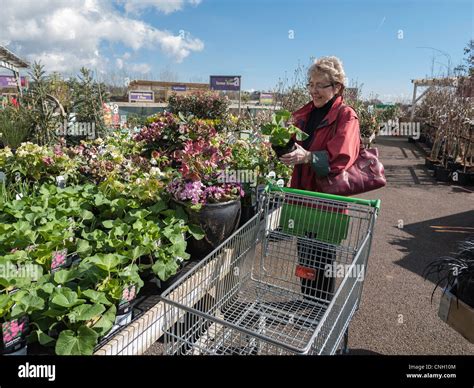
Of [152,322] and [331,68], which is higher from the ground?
[331,68]

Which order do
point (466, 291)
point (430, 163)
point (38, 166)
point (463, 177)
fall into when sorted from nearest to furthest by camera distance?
point (466, 291), point (38, 166), point (463, 177), point (430, 163)

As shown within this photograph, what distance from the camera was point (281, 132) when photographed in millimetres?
2008

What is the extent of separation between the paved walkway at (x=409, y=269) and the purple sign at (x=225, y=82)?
24.0 ft

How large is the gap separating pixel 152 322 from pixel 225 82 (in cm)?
1243

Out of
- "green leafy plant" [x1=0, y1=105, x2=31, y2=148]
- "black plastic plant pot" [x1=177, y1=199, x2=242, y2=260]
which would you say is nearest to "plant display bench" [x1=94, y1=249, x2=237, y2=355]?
"black plastic plant pot" [x1=177, y1=199, x2=242, y2=260]

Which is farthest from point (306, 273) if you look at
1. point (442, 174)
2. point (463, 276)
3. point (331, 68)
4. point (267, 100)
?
point (267, 100)

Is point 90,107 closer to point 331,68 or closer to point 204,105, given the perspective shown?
point 331,68

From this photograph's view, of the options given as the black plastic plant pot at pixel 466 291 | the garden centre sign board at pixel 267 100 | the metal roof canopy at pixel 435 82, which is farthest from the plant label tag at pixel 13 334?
the metal roof canopy at pixel 435 82

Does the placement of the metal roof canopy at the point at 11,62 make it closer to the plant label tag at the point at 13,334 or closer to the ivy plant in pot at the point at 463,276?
the plant label tag at the point at 13,334

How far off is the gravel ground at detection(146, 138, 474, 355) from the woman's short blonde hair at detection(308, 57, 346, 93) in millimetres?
1883

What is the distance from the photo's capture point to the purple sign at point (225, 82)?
42.1ft
